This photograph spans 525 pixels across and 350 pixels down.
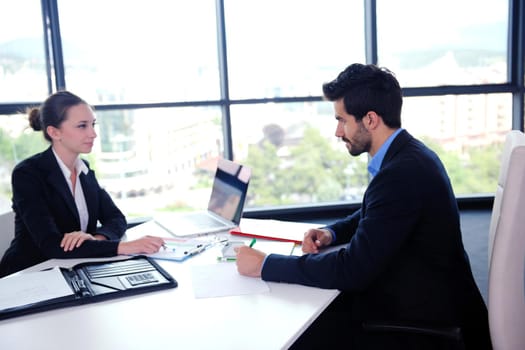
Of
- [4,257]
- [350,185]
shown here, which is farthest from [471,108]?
[4,257]

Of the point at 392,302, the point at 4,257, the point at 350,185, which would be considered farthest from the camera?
the point at 350,185

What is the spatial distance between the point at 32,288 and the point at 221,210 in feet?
3.20

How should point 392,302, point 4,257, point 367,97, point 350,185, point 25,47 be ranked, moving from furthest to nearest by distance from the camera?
point 350,185, point 25,47, point 4,257, point 367,97, point 392,302

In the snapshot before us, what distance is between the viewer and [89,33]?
378 cm

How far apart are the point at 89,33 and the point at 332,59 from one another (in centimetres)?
195

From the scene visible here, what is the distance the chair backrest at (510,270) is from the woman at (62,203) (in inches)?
44.8

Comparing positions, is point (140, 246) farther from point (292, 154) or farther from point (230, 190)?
point (292, 154)

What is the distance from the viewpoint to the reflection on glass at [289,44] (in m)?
4.05

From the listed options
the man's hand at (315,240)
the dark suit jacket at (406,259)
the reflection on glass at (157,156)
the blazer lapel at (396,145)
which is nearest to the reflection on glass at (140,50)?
the reflection on glass at (157,156)

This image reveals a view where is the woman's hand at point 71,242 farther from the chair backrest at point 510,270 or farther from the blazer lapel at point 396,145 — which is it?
the chair backrest at point 510,270

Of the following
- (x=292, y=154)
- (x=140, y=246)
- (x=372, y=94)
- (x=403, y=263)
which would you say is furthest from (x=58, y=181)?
(x=292, y=154)

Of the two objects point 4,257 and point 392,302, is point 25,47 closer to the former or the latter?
point 4,257

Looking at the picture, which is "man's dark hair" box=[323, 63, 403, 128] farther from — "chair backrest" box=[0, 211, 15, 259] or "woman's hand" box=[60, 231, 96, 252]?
"chair backrest" box=[0, 211, 15, 259]

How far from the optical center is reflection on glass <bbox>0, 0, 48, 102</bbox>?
11.8 ft
